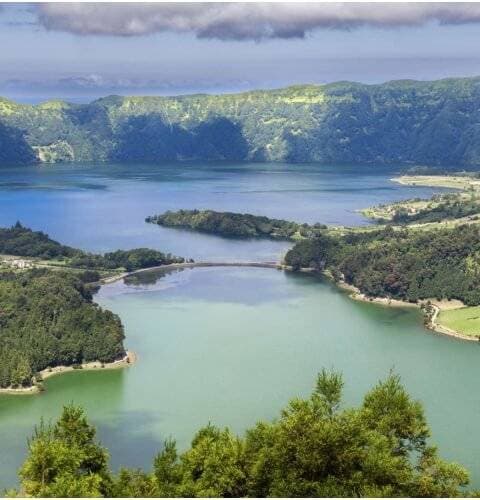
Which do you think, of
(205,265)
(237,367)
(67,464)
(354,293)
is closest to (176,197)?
(205,265)

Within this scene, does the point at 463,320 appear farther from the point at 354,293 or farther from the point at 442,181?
the point at 442,181

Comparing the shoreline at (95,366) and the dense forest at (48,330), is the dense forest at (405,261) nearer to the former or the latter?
the dense forest at (48,330)

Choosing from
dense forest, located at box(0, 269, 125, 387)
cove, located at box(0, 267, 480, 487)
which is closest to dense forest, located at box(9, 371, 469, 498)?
cove, located at box(0, 267, 480, 487)

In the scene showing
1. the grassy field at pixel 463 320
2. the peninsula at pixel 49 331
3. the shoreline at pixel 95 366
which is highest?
the peninsula at pixel 49 331

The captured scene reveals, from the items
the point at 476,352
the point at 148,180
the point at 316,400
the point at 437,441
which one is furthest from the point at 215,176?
the point at 316,400

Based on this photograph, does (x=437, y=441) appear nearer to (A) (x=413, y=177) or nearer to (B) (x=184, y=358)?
(B) (x=184, y=358)

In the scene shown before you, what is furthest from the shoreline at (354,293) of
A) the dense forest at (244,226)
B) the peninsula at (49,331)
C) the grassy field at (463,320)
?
the dense forest at (244,226)

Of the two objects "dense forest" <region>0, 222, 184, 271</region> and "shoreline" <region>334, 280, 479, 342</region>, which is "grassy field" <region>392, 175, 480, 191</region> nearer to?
"shoreline" <region>334, 280, 479, 342</region>
